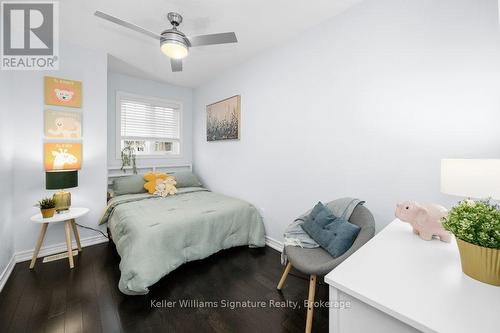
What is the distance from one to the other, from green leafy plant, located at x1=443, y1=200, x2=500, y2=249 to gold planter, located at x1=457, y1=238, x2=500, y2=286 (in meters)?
0.02

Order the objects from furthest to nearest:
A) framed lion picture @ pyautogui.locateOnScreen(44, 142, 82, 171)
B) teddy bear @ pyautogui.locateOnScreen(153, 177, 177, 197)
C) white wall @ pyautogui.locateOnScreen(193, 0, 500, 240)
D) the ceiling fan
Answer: teddy bear @ pyautogui.locateOnScreen(153, 177, 177, 197) → framed lion picture @ pyautogui.locateOnScreen(44, 142, 82, 171) → the ceiling fan → white wall @ pyautogui.locateOnScreen(193, 0, 500, 240)

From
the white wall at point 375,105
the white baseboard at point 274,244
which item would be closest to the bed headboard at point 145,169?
Result: the white wall at point 375,105

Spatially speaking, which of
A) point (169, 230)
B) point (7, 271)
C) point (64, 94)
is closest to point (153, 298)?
point (169, 230)

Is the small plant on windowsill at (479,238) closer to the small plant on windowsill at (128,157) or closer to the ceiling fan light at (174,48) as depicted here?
the ceiling fan light at (174,48)

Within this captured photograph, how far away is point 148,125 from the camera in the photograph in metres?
3.89

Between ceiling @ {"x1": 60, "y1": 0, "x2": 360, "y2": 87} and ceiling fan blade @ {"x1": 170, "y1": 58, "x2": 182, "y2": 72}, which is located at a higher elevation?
ceiling @ {"x1": 60, "y1": 0, "x2": 360, "y2": 87}

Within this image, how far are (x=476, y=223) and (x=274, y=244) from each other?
2.21 metres

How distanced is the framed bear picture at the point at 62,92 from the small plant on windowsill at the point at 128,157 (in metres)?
1.08

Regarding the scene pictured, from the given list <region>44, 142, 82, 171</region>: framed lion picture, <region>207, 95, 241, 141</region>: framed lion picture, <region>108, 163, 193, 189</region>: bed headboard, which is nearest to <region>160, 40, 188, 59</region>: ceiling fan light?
<region>207, 95, 241, 141</region>: framed lion picture

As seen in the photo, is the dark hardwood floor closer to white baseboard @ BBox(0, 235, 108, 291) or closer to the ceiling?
white baseboard @ BBox(0, 235, 108, 291)

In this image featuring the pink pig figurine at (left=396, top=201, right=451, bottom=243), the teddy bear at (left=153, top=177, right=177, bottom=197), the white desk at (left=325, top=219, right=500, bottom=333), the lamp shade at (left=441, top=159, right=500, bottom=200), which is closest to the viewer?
the white desk at (left=325, top=219, right=500, bottom=333)
